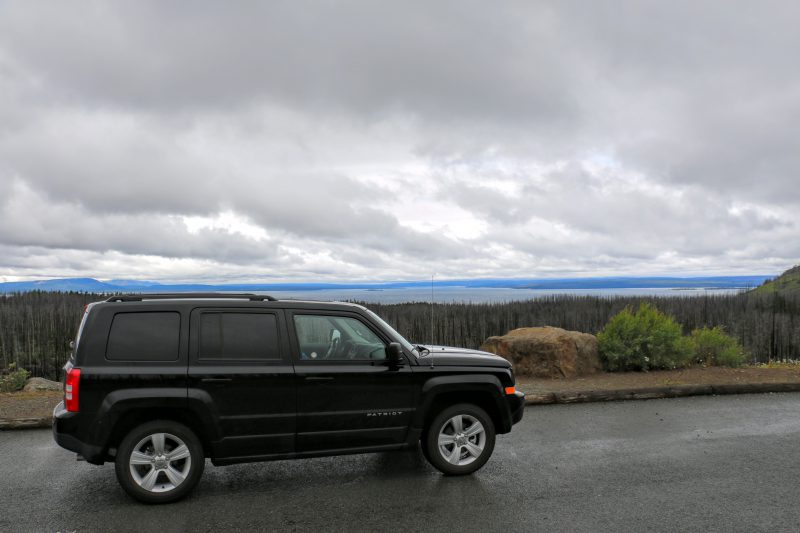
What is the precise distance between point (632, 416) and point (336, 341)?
17.6 ft

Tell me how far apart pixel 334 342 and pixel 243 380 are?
40.4 inches

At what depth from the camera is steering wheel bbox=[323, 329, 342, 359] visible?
599 cm

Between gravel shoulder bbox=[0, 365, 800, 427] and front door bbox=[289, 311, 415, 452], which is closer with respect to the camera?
front door bbox=[289, 311, 415, 452]

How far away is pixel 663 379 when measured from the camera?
11.8 metres

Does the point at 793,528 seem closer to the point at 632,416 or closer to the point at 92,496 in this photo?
the point at 632,416

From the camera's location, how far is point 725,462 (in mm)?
6457

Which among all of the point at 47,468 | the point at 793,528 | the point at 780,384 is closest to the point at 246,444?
the point at 47,468

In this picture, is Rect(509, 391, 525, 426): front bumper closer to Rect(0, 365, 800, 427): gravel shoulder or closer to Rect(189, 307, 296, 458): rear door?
Rect(189, 307, 296, 458): rear door

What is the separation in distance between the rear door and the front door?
151 mm

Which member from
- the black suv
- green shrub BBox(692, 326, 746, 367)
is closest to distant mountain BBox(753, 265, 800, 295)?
green shrub BBox(692, 326, 746, 367)

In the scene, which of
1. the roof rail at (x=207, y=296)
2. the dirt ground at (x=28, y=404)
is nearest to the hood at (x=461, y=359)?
the roof rail at (x=207, y=296)

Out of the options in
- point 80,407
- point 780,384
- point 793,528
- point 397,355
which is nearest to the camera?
point 793,528

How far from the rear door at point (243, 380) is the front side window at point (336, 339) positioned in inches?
10.2

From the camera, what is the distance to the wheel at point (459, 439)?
605 centimetres
